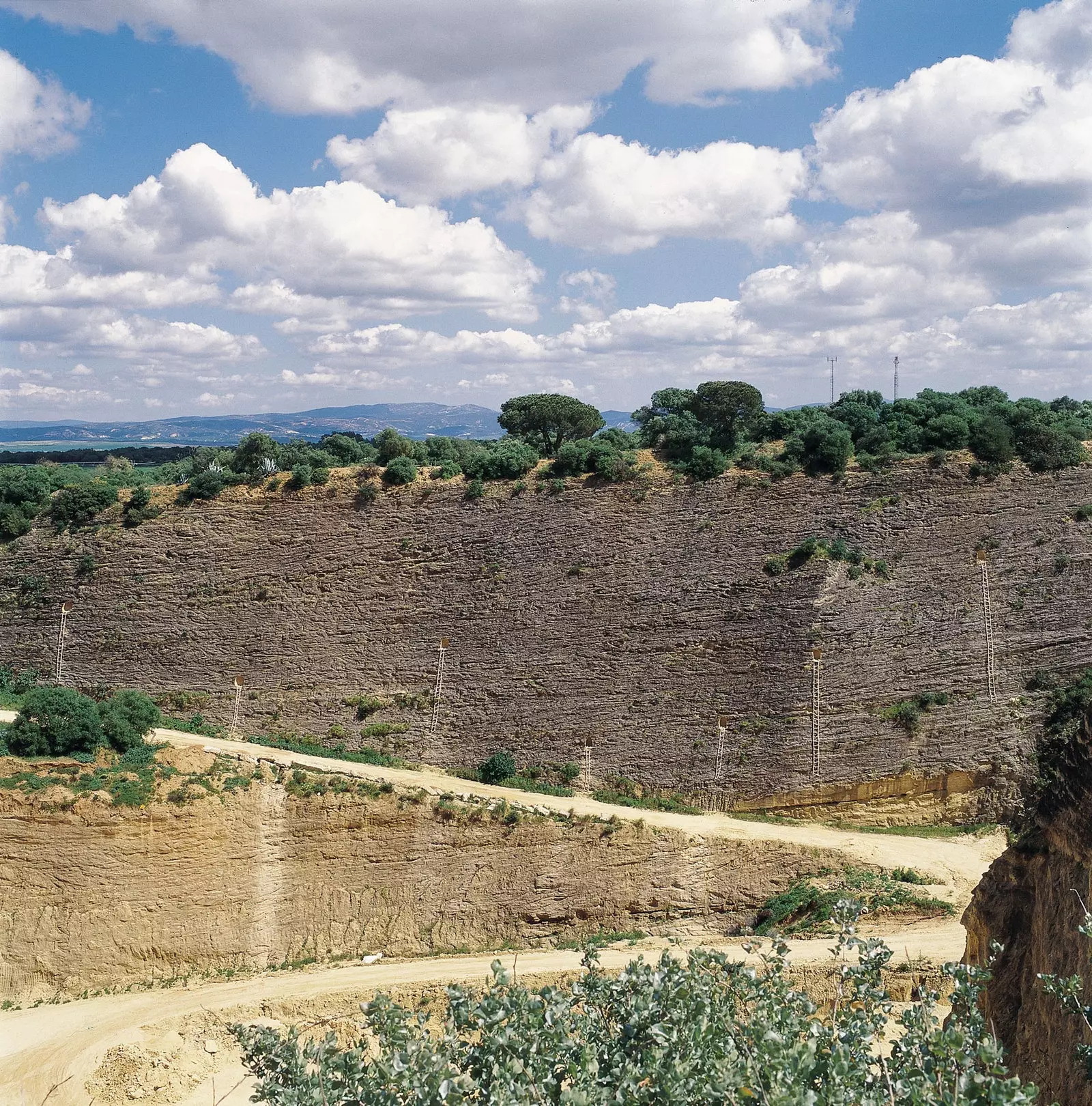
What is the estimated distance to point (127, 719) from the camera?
21562mm

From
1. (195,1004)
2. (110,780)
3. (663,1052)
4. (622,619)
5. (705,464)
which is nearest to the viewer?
(663,1052)

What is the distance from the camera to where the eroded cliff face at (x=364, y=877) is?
19297 millimetres

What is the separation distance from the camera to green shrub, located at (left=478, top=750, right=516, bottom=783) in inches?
976

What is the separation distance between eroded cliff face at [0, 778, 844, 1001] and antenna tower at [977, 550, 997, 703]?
6.02 m

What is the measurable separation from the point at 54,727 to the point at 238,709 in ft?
23.7

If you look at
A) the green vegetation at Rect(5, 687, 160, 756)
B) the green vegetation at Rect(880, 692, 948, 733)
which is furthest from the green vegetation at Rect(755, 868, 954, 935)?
the green vegetation at Rect(5, 687, 160, 756)

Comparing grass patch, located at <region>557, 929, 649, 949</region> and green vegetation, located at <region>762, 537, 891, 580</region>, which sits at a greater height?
green vegetation, located at <region>762, 537, 891, 580</region>

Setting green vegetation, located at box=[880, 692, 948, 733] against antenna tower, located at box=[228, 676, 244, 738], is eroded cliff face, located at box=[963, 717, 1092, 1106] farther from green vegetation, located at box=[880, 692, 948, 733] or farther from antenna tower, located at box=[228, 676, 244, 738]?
antenna tower, located at box=[228, 676, 244, 738]

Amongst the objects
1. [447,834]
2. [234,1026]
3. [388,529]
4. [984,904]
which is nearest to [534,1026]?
[234,1026]

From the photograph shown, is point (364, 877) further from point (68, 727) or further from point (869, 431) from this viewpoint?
point (869, 431)

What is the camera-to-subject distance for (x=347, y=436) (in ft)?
120

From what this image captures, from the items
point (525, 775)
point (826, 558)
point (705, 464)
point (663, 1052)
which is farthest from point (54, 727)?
point (826, 558)

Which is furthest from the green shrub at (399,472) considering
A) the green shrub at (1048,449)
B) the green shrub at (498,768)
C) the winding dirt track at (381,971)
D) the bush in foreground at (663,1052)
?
the bush in foreground at (663,1052)

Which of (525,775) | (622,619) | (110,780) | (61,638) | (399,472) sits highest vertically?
(399,472)
